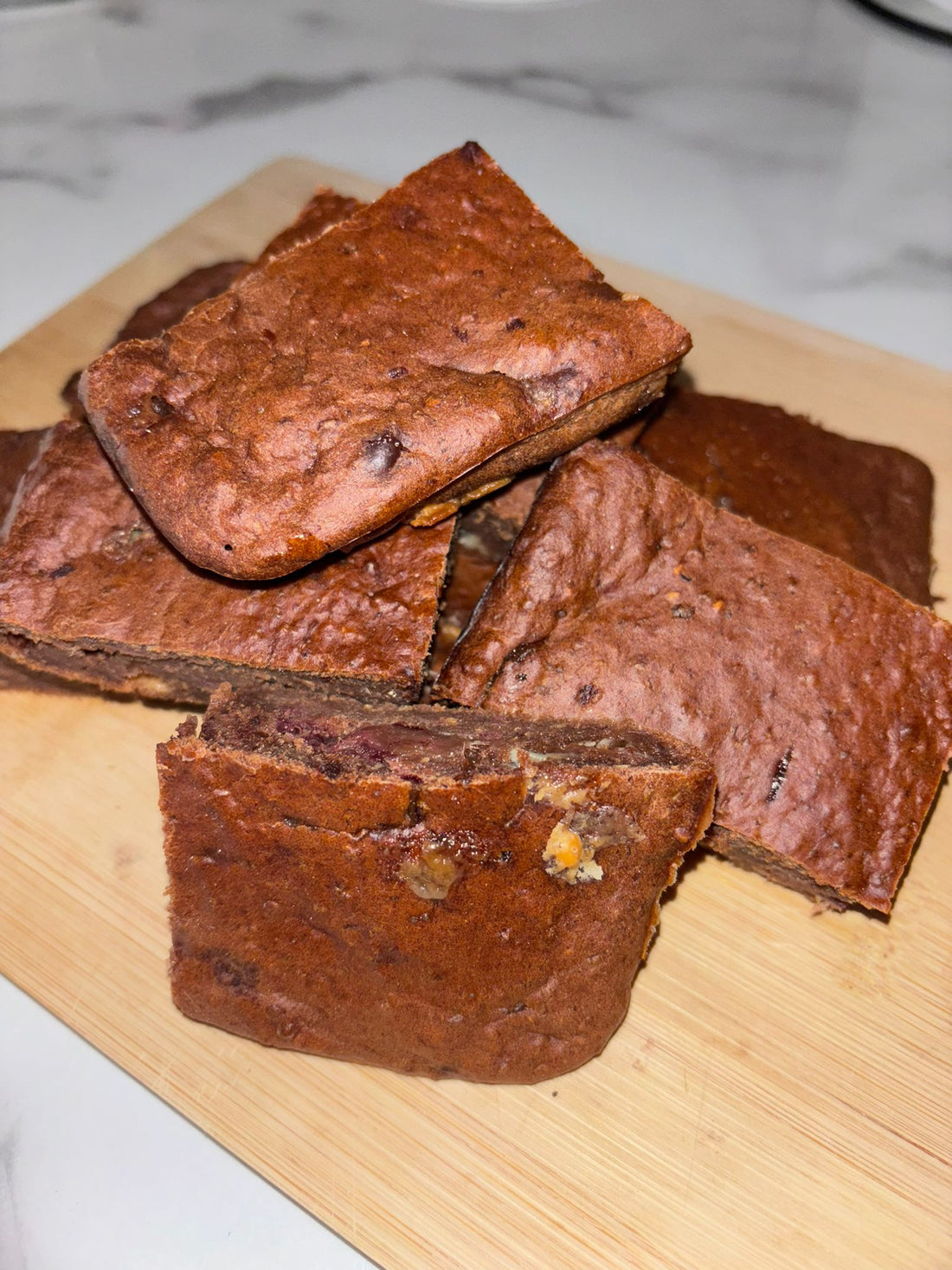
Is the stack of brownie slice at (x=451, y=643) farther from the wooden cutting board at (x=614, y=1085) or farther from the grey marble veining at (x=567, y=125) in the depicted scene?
the grey marble veining at (x=567, y=125)

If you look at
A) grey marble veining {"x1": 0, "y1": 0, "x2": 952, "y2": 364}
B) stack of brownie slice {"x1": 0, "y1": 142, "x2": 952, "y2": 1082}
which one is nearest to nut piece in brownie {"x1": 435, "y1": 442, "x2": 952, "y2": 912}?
stack of brownie slice {"x1": 0, "y1": 142, "x2": 952, "y2": 1082}

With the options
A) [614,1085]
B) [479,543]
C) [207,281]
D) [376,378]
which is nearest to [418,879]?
[614,1085]

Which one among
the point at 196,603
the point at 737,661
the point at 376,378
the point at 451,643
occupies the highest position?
the point at 376,378

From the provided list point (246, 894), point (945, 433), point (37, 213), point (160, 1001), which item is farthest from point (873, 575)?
point (37, 213)

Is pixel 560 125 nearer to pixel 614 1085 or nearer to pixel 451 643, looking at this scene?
pixel 451 643

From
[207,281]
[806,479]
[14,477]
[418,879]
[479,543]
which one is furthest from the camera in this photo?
[207,281]

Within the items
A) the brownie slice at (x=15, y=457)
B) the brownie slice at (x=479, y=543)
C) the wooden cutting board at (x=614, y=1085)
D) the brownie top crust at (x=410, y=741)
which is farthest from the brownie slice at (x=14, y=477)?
the brownie slice at (x=479, y=543)

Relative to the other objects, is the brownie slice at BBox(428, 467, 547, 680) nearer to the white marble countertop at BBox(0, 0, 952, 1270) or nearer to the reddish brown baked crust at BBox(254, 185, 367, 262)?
the reddish brown baked crust at BBox(254, 185, 367, 262)

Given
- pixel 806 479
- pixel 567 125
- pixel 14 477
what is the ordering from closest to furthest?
1. pixel 14 477
2. pixel 806 479
3. pixel 567 125
